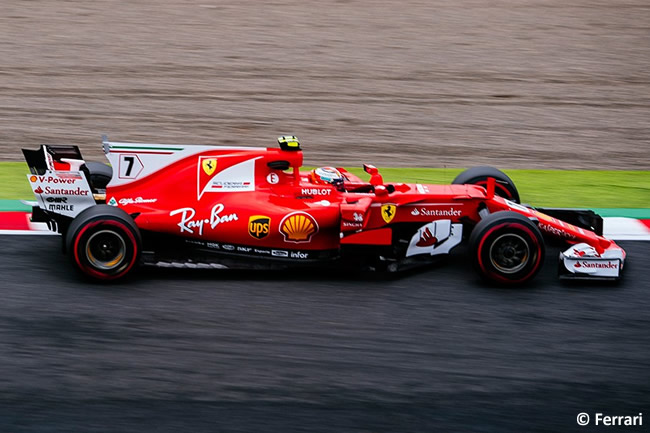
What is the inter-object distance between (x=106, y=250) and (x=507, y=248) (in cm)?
308

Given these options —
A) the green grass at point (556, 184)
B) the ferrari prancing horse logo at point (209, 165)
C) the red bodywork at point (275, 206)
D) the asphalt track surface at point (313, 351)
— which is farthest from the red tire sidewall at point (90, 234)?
the green grass at point (556, 184)

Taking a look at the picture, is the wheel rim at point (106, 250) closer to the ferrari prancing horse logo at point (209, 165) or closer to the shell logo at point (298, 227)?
the ferrari prancing horse logo at point (209, 165)

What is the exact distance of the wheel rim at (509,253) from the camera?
22.2 ft

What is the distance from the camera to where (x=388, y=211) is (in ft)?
22.9

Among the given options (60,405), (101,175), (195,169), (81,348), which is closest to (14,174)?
(101,175)

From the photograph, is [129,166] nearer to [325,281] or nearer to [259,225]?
[259,225]

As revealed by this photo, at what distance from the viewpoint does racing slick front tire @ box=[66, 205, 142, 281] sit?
6531 millimetres

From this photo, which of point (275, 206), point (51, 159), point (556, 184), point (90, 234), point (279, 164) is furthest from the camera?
point (556, 184)

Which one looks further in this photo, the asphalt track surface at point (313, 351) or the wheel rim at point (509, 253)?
the wheel rim at point (509, 253)

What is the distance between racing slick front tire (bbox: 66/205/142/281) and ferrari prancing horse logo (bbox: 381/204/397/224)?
74.9 inches

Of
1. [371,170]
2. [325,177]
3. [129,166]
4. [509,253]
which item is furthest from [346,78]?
[509,253]

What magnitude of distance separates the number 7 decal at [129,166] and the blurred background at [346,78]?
453 cm

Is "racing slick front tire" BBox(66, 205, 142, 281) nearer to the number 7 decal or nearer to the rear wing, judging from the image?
the number 7 decal

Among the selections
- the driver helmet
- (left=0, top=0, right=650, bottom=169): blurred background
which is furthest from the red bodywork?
A: (left=0, top=0, right=650, bottom=169): blurred background
